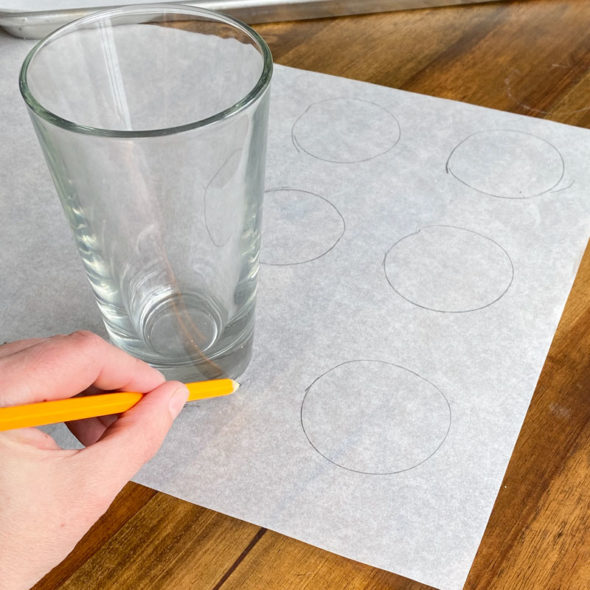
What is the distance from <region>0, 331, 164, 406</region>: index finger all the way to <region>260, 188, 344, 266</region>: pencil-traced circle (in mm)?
175

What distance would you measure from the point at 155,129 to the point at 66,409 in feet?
0.42

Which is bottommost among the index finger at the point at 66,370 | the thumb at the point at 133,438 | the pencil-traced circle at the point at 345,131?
the pencil-traced circle at the point at 345,131

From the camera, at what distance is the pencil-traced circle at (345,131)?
0.56 metres

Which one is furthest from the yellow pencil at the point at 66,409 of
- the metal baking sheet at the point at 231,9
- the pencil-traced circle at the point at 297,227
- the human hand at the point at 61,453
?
the metal baking sheet at the point at 231,9

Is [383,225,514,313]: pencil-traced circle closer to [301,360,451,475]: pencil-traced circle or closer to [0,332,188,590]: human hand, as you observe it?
[301,360,451,475]: pencil-traced circle

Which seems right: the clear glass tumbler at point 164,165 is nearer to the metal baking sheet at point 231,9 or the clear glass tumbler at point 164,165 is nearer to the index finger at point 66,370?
the index finger at point 66,370

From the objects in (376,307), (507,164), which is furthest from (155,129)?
(507,164)

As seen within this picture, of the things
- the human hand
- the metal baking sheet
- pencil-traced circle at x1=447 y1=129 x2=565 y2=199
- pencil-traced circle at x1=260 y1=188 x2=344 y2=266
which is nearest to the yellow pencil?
the human hand

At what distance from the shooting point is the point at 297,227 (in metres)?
0.51

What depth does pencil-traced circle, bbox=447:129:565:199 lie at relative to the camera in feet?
1.74

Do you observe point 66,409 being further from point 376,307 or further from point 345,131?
point 345,131

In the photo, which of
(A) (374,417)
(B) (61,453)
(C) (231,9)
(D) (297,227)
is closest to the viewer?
(B) (61,453)

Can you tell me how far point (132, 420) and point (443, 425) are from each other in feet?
0.52

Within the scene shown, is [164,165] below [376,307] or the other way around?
the other way around
